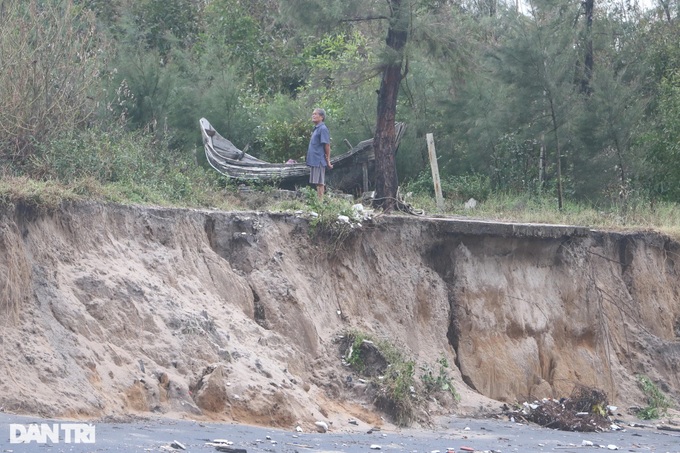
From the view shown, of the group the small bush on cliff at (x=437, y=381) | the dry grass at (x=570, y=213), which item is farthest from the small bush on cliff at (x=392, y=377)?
the dry grass at (x=570, y=213)

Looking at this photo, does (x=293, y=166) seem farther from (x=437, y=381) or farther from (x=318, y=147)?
(x=437, y=381)

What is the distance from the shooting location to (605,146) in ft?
75.5

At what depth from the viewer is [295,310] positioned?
47.4 feet

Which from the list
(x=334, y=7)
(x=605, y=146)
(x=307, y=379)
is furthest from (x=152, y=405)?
(x=605, y=146)

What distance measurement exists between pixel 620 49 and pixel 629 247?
833cm

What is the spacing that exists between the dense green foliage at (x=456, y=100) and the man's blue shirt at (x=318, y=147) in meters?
1.76

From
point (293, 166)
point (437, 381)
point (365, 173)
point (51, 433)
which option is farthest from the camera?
point (365, 173)

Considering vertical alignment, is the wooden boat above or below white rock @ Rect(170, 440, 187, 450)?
above

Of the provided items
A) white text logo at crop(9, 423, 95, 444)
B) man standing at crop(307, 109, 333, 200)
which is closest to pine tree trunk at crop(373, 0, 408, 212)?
man standing at crop(307, 109, 333, 200)

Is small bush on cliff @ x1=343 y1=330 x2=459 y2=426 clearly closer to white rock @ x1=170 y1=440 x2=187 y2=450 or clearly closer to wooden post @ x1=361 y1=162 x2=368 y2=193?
white rock @ x1=170 y1=440 x2=187 y2=450

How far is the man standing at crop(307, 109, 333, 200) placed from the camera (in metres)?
16.2

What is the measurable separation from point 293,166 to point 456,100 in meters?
5.68

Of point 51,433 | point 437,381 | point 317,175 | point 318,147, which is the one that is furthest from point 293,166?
point 51,433

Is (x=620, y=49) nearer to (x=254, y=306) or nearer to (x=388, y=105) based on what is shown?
(x=388, y=105)
